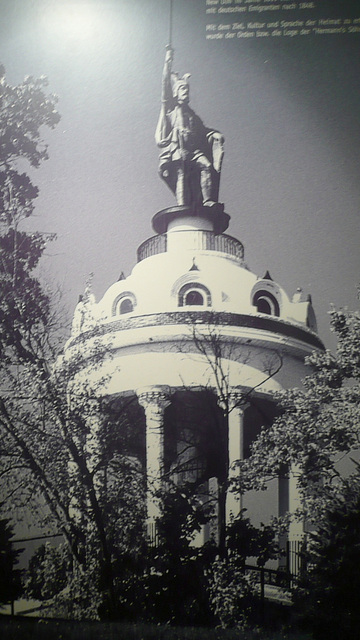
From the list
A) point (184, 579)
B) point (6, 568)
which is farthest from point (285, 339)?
point (6, 568)

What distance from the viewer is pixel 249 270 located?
12.6 feet

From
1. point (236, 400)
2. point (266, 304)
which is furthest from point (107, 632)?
point (266, 304)

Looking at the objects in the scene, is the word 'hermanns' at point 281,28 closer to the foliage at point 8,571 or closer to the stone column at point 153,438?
the stone column at point 153,438

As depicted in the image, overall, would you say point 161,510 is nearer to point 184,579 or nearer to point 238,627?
point 184,579

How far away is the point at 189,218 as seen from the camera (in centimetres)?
393

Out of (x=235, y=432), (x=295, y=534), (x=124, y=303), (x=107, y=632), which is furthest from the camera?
(x=124, y=303)

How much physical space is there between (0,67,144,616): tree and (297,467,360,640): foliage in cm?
93

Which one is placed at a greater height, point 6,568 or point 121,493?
point 121,493

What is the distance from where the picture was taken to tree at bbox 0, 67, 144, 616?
372 centimetres

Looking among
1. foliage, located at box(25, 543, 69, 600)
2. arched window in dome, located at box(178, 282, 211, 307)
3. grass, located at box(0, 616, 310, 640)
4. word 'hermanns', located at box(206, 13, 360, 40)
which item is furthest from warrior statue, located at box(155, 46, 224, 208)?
grass, located at box(0, 616, 310, 640)

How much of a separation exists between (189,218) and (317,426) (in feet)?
4.54

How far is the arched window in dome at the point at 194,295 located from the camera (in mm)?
3799

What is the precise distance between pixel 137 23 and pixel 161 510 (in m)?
2.77

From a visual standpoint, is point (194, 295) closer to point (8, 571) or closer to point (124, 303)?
point (124, 303)
